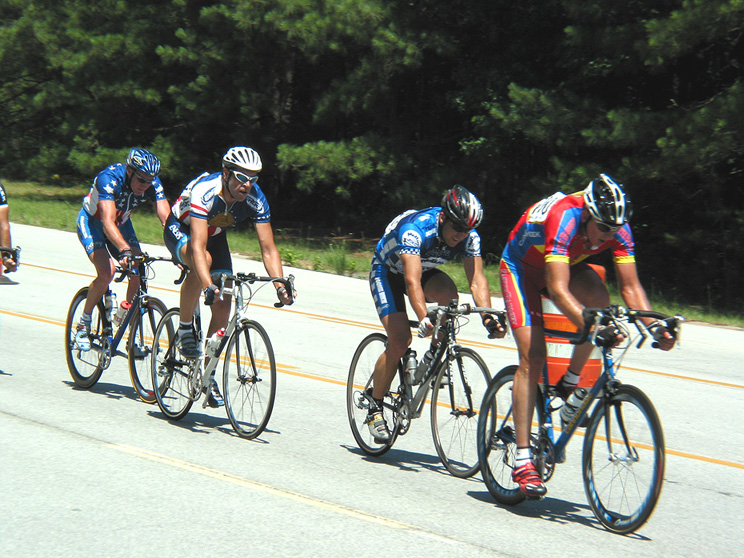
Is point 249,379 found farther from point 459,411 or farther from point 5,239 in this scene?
point 5,239

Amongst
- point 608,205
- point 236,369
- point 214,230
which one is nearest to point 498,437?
point 608,205

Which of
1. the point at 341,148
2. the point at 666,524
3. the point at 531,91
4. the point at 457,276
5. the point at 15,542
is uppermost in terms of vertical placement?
the point at 531,91

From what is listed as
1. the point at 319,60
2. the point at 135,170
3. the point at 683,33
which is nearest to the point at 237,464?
the point at 135,170

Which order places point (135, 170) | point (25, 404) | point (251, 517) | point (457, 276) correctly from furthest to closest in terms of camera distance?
point (457, 276), point (135, 170), point (25, 404), point (251, 517)

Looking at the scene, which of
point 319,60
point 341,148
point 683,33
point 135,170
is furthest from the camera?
point 319,60

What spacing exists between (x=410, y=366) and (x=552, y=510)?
1.50 metres

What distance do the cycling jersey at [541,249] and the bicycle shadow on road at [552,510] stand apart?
3.85 feet

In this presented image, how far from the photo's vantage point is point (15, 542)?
4703mm

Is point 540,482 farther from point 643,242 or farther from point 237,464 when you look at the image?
point 643,242

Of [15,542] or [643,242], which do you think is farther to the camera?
[643,242]

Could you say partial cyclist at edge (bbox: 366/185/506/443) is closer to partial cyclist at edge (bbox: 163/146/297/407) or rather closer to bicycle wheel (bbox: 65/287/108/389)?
partial cyclist at edge (bbox: 163/146/297/407)

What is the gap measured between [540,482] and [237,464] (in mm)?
2152

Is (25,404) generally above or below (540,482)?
below

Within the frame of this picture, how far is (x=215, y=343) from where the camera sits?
23.4 ft
